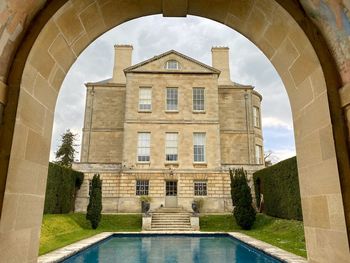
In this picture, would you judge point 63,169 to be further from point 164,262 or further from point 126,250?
point 164,262

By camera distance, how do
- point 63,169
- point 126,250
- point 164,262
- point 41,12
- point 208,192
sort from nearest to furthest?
1. point 41,12
2. point 164,262
3. point 126,250
4. point 63,169
5. point 208,192

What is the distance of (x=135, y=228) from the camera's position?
693 inches

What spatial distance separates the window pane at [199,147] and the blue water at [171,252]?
33.3 feet

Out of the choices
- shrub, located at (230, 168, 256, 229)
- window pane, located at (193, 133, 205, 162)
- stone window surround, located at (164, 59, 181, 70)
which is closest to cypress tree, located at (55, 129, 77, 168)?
stone window surround, located at (164, 59, 181, 70)

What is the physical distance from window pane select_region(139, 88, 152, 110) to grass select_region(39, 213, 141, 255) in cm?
960

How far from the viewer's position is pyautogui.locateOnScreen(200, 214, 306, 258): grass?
10.1 meters

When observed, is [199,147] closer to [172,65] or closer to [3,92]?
[172,65]

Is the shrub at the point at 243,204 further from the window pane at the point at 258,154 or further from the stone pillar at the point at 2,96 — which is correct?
the stone pillar at the point at 2,96

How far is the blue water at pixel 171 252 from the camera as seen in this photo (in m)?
8.80

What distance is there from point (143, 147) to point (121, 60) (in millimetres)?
11096

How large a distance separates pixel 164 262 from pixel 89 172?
51.1ft

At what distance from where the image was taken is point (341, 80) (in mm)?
2848

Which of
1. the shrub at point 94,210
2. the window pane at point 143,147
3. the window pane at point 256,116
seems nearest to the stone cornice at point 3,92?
the shrub at point 94,210

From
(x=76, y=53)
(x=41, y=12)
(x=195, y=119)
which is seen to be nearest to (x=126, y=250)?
(x=76, y=53)
